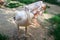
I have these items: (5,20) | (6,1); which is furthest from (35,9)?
(6,1)

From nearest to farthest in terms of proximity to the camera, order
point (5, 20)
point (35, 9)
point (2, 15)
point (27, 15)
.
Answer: point (27, 15), point (35, 9), point (5, 20), point (2, 15)

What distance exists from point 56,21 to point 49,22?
0.17 meters

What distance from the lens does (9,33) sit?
4.20m

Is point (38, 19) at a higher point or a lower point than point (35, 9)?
lower

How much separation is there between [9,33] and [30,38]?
46cm

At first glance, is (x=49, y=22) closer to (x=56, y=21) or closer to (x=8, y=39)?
(x=56, y=21)

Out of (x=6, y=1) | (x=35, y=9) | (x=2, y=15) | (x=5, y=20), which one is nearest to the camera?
(x=35, y=9)

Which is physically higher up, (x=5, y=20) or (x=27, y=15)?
(x=27, y=15)

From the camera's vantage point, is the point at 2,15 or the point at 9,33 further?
the point at 2,15

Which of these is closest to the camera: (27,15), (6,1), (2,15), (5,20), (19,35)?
(27,15)

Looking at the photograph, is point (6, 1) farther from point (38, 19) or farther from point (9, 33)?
point (9, 33)

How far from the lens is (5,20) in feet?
15.9

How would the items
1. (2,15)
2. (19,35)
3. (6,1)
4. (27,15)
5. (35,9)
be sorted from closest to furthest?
1. (27,15)
2. (19,35)
3. (35,9)
4. (2,15)
5. (6,1)

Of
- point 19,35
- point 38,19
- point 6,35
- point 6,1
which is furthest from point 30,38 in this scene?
point 6,1
